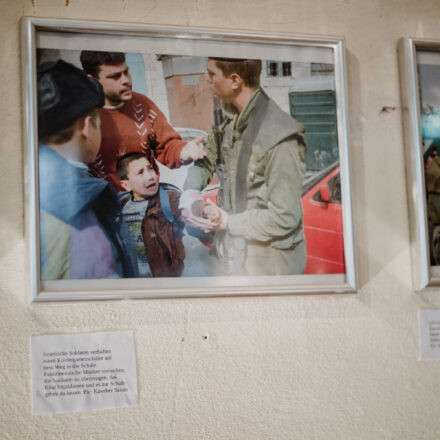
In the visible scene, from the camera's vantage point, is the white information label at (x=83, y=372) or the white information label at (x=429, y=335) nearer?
the white information label at (x=83, y=372)

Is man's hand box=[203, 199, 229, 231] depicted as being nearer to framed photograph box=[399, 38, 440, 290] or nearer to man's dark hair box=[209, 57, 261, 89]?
man's dark hair box=[209, 57, 261, 89]

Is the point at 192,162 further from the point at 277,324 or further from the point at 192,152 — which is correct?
the point at 277,324

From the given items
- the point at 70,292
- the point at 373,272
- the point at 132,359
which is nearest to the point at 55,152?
the point at 70,292

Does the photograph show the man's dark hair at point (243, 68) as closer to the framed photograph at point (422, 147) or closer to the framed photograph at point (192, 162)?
the framed photograph at point (192, 162)

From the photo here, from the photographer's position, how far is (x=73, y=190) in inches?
37.4

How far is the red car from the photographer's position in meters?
1.03

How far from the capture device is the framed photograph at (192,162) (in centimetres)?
95

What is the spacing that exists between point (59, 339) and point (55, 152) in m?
0.34

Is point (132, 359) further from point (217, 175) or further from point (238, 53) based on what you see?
point (238, 53)

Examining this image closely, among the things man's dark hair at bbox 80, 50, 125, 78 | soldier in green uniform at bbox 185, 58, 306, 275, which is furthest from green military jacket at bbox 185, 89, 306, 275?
man's dark hair at bbox 80, 50, 125, 78

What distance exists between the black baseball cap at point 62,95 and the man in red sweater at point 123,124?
0.07 feet

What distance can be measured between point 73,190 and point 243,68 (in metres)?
0.41

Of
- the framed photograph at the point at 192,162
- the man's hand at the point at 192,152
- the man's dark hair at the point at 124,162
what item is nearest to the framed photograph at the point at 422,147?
the framed photograph at the point at 192,162

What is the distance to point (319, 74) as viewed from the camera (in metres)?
1.07
